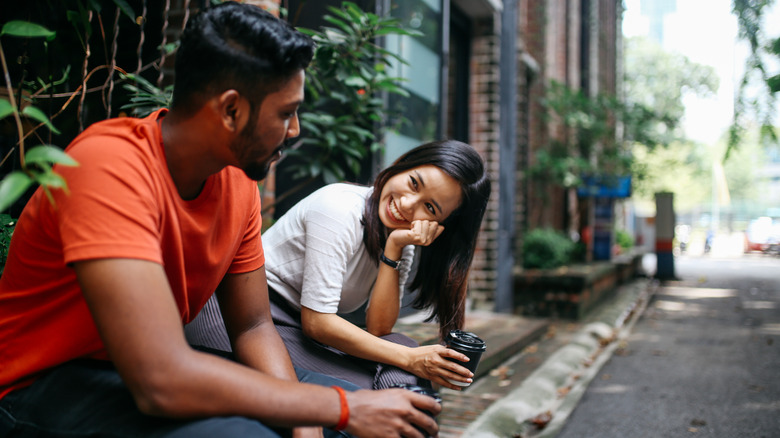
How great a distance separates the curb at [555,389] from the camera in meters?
3.57

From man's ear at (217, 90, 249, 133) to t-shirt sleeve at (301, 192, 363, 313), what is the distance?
2.43ft

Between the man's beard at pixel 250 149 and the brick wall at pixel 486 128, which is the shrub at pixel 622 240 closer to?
the brick wall at pixel 486 128

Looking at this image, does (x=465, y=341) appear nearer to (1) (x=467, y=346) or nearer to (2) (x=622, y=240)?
(1) (x=467, y=346)

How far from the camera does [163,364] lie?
1.23 metres

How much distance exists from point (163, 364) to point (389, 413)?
0.57 m

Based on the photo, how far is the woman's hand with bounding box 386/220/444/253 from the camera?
2139 mm

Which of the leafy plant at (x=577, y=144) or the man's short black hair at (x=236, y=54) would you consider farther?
the leafy plant at (x=577, y=144)

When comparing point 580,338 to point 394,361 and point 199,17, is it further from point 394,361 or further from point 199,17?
point 199,17

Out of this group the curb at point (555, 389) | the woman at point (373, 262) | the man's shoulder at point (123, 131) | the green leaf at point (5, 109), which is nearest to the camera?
the green leaf at point (5, 109)

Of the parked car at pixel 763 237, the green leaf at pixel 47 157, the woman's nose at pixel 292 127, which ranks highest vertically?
the woman's nose at pixel 292 127

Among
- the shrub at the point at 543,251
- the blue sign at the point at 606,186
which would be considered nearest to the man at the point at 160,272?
the shrub at the point at 543,251

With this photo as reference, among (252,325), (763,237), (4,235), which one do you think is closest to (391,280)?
(252,325)

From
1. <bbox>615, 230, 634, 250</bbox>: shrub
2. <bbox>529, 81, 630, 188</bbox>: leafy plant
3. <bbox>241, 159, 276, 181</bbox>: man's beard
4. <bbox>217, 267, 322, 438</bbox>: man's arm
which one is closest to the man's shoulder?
<bbox>241, 159, 276, 181</bbox>: man's beard

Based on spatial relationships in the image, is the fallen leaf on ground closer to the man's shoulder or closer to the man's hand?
the man's hand
